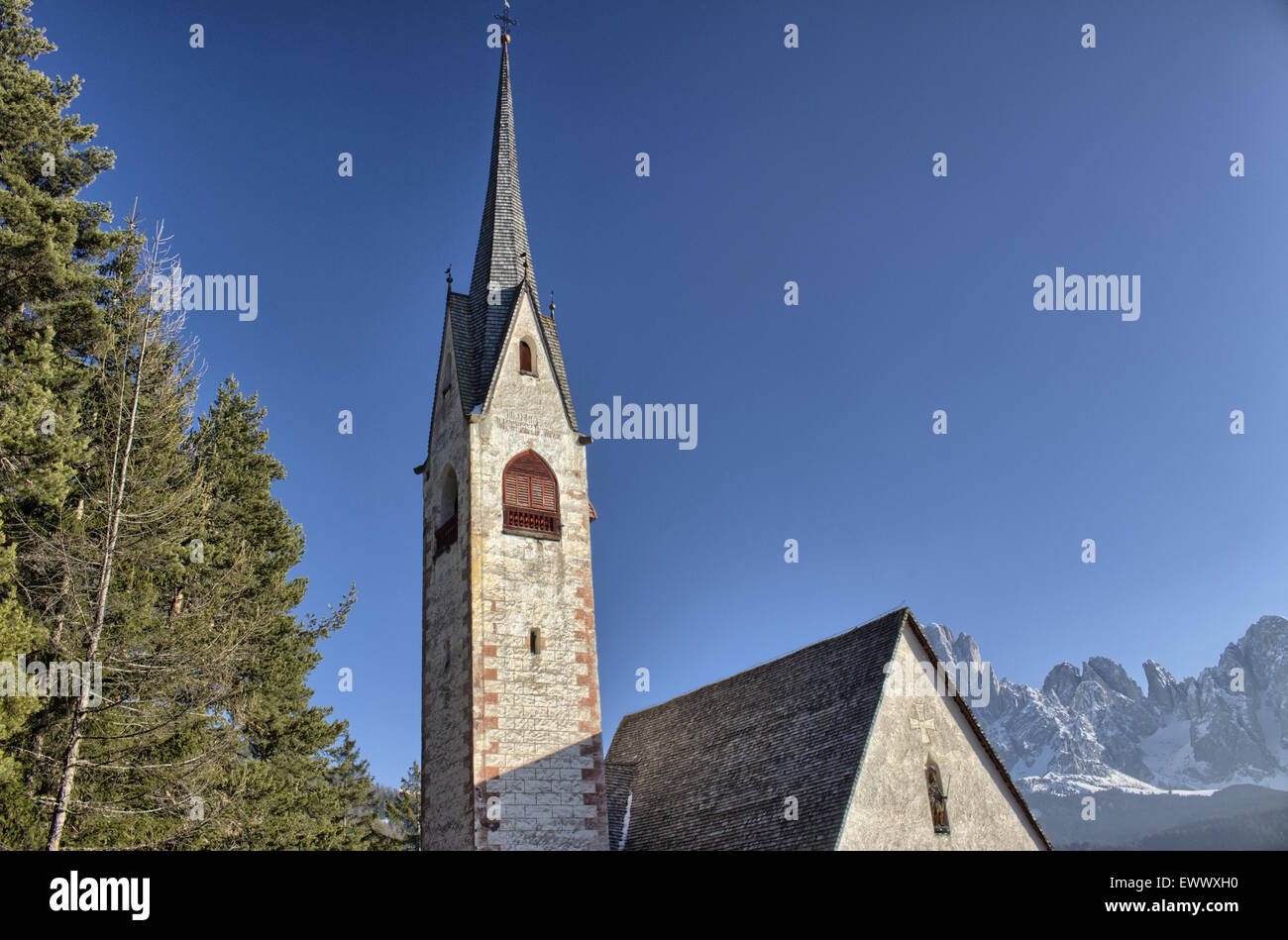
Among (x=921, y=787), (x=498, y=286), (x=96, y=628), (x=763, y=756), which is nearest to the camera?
(x=96, y=628)

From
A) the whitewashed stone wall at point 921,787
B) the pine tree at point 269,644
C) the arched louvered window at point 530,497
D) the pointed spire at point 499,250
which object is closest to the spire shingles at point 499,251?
the pointed spire at point 499,250

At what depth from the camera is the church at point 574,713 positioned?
21.3 meters

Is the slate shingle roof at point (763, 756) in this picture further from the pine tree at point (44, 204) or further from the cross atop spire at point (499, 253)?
the pine tree at point (44, 204)

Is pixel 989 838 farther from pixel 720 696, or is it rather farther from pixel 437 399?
pixel 437 399

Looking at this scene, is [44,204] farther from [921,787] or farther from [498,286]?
[921,787]

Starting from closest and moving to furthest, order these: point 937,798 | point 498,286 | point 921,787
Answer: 1. point 921,787
2. point 937,798
3. point 498,286

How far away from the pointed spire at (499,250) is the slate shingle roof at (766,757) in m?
11.8

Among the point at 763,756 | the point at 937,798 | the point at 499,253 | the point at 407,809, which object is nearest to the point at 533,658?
the point at 763,756

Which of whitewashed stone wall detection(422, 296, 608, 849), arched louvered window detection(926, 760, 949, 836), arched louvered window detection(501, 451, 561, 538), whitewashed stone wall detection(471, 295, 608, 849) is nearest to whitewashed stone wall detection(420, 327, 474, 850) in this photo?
whitewashed stone wall detection(422, 296, 608, 849)

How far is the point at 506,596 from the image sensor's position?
82.2ft

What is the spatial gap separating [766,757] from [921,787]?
3527mm

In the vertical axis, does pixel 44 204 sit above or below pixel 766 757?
above

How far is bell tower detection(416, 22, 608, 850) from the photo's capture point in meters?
23.3
